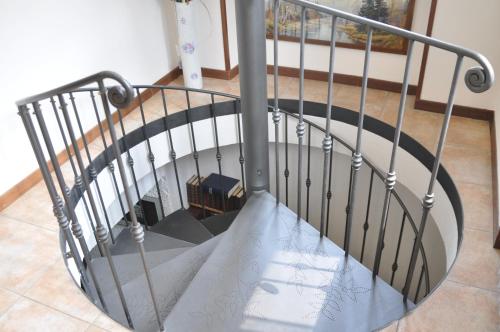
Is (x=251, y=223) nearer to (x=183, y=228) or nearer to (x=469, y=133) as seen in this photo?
(x=183, y=228)

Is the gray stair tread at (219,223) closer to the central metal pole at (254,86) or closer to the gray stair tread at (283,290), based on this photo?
the central metal pole at (254,86)

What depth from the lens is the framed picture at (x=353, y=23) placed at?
4.16m

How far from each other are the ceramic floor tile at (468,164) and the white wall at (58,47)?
9.55ft

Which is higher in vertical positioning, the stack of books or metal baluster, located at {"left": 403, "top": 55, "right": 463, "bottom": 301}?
metal baluster, located at {"left": 403, "top": 55, "right": 463, "bottom": 301}

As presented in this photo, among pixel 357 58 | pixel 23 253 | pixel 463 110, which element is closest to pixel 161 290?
pixel 23 253

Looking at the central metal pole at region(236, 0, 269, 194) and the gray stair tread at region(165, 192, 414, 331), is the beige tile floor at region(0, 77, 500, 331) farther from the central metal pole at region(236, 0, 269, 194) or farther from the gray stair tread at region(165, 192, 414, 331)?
the central metal pole at region(236, 0, 269, 194)

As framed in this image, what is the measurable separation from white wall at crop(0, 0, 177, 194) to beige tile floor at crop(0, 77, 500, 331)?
1.26ft

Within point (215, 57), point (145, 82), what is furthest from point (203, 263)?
point (215, 57)

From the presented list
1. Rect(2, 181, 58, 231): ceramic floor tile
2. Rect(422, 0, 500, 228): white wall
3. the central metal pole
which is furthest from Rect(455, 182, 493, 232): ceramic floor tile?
Rect(2, 181, 58, 231): ceramic floor tile

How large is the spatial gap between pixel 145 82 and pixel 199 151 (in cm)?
92

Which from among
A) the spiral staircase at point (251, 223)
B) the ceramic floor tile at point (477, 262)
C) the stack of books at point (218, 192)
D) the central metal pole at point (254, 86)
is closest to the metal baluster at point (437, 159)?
the spiral staircase at point (251, 223)

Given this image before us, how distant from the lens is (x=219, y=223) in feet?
15.4

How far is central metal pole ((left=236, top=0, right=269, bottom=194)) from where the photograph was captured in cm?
245

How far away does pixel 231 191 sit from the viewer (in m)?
4.85
